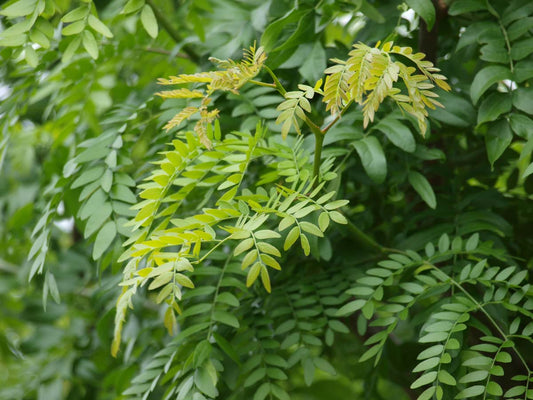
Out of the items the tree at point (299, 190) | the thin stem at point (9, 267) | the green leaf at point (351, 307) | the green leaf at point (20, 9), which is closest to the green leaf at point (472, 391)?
the tree at point (299, 190)

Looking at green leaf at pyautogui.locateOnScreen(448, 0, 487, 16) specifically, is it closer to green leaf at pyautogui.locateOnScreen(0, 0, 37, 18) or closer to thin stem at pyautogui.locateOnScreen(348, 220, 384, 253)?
thin stem at pyautogui.locateOnScreen(348, 220, 384, 253)

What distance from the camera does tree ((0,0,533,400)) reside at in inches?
21.4

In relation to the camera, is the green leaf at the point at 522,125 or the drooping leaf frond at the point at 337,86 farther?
the green leaf at the point at 522,125

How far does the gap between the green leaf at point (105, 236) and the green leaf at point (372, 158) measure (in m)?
0.30

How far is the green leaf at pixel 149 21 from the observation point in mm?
724

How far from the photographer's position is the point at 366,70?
0.49 meters

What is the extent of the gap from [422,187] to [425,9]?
208 millimetres

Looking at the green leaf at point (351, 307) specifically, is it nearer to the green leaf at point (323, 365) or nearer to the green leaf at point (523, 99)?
the green leaf at point (323, 365)

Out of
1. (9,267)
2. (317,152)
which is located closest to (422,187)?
(317,152)

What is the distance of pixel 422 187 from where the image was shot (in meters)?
0.69

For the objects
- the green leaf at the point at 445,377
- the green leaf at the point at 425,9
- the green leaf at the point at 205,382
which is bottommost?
the green leaf at the point at 205,382

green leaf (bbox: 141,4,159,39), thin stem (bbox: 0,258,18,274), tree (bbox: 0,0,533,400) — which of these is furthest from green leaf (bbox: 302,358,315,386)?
thin stem (bbox: 0,258,18,274)

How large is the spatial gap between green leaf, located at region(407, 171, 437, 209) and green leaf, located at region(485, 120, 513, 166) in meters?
0.08

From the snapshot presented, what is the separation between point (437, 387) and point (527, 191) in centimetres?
37
